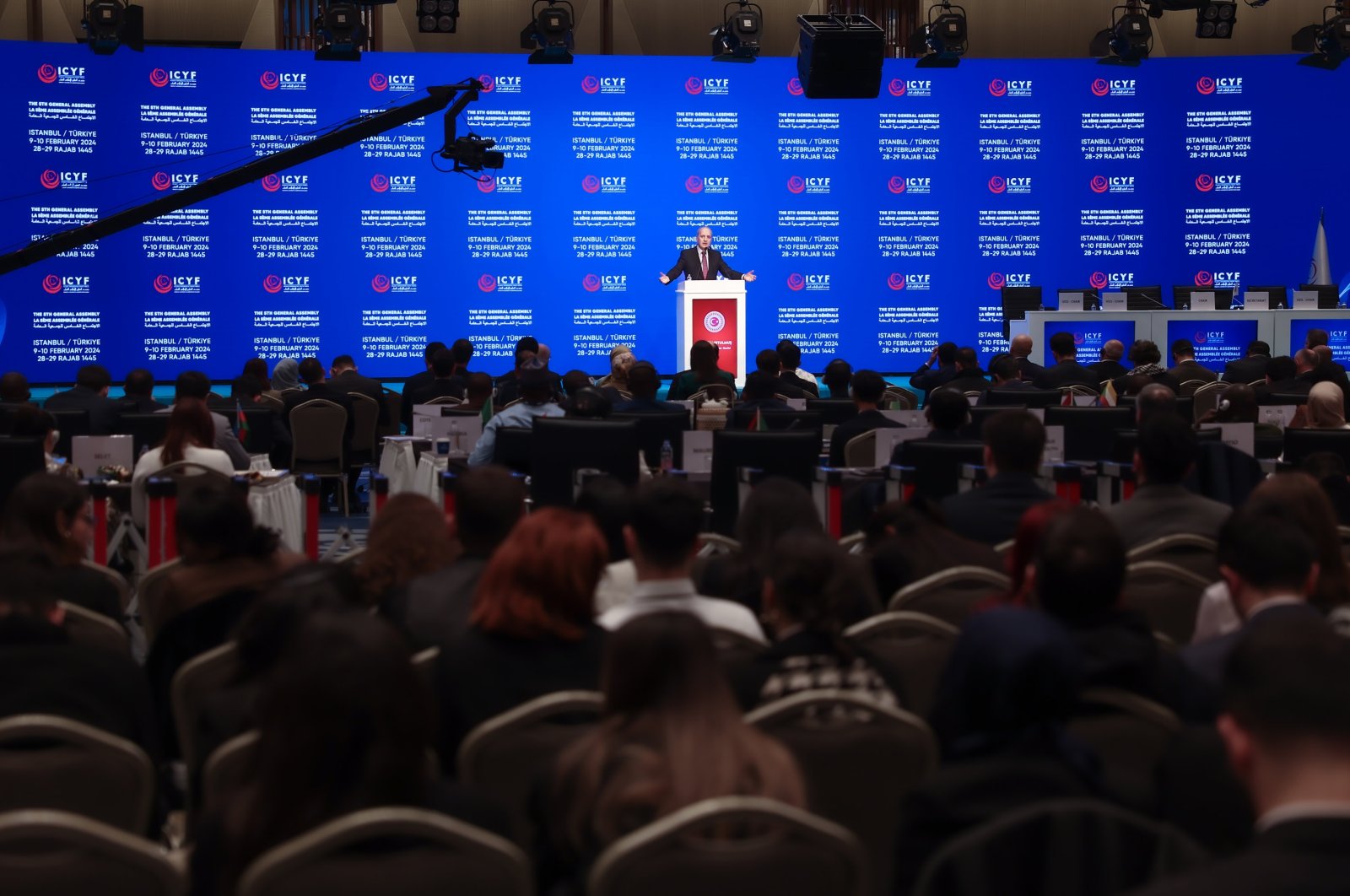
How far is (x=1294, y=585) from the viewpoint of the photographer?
127 inches

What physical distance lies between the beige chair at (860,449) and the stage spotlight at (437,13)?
8828mm

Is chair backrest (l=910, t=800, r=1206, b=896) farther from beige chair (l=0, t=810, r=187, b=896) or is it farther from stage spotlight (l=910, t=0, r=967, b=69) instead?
stage spotlight (l=910, t=0, r=967, b=69)

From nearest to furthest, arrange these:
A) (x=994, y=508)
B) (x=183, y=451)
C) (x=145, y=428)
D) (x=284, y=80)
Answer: (x=994, y=508) < (x=183, y=451) < (x=145, y=428) < (x=284, y=80)

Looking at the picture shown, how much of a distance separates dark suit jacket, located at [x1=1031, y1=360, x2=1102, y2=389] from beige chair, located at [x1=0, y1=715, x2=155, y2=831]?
10062 mm

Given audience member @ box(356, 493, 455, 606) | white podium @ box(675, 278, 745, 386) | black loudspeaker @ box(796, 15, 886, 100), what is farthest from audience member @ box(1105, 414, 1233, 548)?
black loudspeaker @ box(796, 15, 886, 100)

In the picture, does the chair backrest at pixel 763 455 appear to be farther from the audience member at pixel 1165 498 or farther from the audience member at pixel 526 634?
the audience member at pixel 526 634

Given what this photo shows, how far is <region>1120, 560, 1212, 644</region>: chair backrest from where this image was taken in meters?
4.07

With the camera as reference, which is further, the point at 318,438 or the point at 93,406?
the point at 318,438

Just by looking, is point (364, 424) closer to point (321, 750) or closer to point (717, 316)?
point (717, 316)

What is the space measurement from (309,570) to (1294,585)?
211cm

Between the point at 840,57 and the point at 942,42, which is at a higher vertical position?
the point at 942,42

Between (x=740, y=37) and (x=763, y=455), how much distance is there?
9.18 m

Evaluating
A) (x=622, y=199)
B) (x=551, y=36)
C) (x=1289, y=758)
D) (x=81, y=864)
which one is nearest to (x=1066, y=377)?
(x=622, y=199)

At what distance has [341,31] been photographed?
15.0 metres
